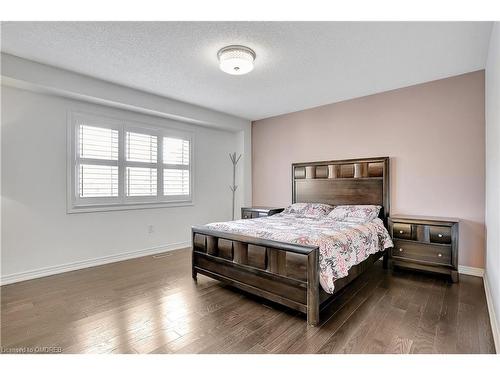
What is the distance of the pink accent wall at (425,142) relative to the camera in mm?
3205

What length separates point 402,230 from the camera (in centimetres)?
337

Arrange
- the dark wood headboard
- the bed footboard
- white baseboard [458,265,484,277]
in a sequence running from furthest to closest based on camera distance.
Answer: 1. the dark wood headboard
2. white baseboard [458,265,484,277]
3. the bed footboard

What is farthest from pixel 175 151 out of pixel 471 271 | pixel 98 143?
pixel 471 271

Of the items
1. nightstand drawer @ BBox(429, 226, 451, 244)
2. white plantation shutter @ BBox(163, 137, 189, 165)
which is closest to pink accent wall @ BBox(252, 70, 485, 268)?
nightstand drawer @ BBox(429, 226, 451, 244)

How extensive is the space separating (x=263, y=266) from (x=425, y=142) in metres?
2.87

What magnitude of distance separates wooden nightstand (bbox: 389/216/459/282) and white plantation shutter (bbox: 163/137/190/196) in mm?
3438

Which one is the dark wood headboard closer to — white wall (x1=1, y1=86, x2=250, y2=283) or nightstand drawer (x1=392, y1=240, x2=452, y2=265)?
nightstand drawer (x1=392, y1=240, x2=452, y2=265)

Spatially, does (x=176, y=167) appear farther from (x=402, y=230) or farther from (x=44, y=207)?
(x=402, y=230)

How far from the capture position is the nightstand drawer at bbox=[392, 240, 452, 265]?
3100mm

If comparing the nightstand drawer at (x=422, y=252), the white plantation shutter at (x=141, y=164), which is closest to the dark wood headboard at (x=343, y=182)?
the nightstand drawer at (x=422, y=252)

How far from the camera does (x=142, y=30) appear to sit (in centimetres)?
232
